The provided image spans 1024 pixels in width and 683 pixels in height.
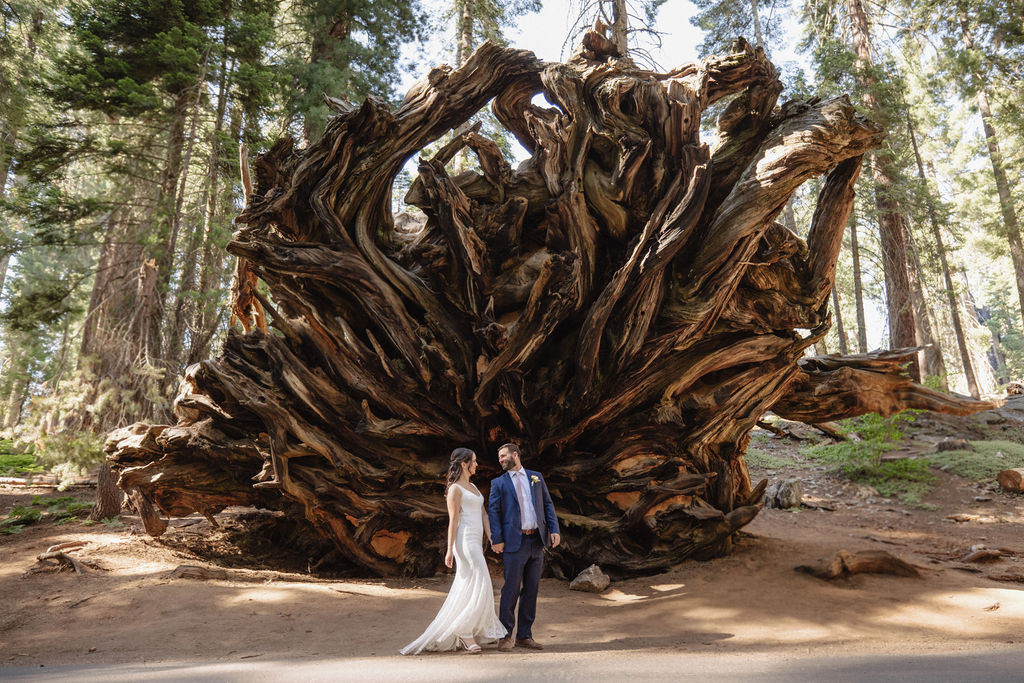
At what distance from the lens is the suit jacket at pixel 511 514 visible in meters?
4.61

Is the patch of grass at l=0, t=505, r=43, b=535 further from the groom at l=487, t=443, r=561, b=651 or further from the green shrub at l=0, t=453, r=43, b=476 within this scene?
the groom at l=487, t=443, r=561, b=651

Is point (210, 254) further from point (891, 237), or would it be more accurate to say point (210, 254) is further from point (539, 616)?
point (891, 237)

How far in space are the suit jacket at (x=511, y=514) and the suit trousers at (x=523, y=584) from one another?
7 centimetres

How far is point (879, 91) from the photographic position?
47.5 ft

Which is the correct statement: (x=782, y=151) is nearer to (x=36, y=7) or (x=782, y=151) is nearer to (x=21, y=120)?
(x=21, y=120)

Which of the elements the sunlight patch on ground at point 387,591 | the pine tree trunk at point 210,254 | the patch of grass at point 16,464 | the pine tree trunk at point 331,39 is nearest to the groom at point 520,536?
the sunlight patch on ground at point 387,591

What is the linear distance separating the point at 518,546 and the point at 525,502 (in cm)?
33

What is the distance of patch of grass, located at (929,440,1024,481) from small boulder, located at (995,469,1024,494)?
1.41ft

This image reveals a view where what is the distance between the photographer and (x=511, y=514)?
467 centimetres

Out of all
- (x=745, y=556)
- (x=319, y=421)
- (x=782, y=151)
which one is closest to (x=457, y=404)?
(x=319, y=421)

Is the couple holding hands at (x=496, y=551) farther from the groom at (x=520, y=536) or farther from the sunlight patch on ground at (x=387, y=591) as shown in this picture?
the sunlight patch on ground at (x=387, y=591)

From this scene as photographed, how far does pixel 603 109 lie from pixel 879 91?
1079cm

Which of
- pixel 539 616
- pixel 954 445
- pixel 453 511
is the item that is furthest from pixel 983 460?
pixel 453 511

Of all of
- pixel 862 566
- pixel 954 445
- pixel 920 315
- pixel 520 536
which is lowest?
pixel 862 566
